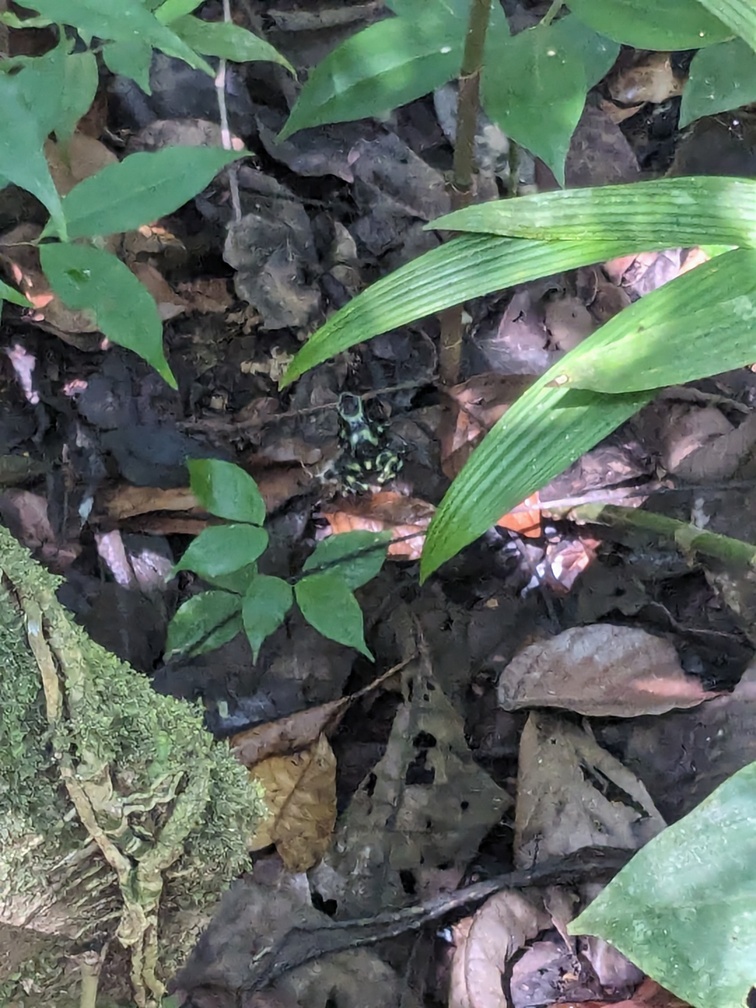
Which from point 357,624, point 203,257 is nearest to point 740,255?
point 357,624

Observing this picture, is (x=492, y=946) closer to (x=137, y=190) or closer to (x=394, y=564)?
(x=394, y=564)

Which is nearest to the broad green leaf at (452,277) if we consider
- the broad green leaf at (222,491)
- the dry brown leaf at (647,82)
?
the broad green leaf at (222,491)

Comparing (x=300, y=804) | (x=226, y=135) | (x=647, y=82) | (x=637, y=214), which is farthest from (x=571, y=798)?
(x=647, y=82)

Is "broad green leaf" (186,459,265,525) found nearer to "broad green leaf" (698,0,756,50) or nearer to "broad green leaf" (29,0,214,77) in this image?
"broad green leaf" (29,0,214,77)

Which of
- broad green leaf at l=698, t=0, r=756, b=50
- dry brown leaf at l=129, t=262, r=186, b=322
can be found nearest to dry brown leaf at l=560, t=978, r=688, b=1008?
broad green leaf at l=698, t=0, r=756, b=50

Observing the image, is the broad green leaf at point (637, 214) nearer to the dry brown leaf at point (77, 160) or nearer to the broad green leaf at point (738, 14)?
the broad green leaf at point (738, 14)
